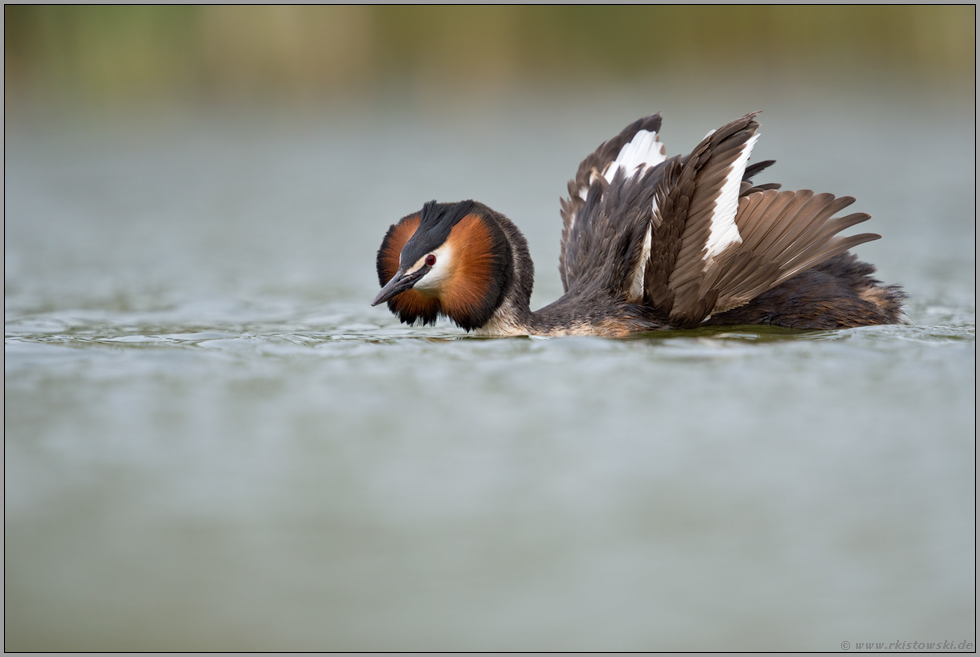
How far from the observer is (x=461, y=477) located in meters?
4.20

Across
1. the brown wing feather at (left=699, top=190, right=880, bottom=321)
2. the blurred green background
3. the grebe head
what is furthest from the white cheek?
the blurred green background

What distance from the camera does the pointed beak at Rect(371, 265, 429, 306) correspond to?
245 inches

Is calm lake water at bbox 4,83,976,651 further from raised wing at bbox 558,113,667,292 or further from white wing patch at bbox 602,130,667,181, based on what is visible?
white wing patch at bbox 602,130,667,181

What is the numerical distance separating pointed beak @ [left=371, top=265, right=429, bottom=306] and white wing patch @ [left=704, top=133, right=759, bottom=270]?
167cm

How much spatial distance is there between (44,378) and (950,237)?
780cm

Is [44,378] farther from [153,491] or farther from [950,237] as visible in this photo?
[950,237]

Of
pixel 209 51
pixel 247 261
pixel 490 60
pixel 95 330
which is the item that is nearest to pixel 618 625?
pixel 95 330

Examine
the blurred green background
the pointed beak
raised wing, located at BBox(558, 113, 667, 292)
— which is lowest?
the pointed beak

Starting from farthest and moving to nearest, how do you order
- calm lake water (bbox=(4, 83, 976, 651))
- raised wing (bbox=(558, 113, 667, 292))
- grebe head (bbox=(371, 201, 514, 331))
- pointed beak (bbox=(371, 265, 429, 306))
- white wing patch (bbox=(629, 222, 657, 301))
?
raised wing (bbox=(558, 113, 667, 292)) < white wing patch (bbox=(629, 222, 657, 301)) < grebe head (bbox=(371, 201, 514, 331)) < pointed beak (bbox=(371, 265, 429, 306)) < calm lake water (bbox=(4, 83, 976, 651))

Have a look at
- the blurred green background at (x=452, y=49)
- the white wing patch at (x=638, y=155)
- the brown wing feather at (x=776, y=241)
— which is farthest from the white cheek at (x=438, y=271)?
the blurred green background at (x=452, y=49)

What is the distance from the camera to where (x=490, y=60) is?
1956 cm

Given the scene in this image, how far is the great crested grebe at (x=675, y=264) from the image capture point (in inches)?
249

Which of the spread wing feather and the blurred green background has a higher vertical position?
the blurred green background

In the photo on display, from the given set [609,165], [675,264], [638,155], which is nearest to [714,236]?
[675,264]
